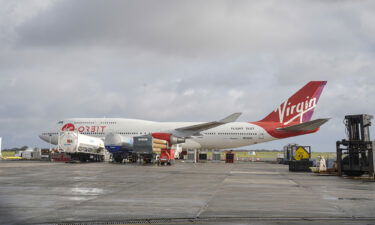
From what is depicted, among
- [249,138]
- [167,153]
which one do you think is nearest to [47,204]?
[167,153]

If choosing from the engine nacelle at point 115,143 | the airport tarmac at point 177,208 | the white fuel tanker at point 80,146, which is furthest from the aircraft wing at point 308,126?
the airport tarmac at point 177,208

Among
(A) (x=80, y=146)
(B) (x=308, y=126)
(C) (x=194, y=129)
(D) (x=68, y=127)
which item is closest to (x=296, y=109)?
(B) (x=308, y=126)

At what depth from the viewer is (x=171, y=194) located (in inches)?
457

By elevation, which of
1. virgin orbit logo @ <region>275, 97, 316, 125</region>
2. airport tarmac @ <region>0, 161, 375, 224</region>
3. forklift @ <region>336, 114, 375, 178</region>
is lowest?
airport tarmac @ <region>0, 161, 375, 224</region>

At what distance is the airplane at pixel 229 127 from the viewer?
154 feet

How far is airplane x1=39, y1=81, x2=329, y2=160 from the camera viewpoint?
46.8 metres

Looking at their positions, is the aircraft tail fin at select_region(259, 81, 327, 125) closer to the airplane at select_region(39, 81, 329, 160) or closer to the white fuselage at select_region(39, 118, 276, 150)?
the airplane at select_region(39, 81, 329, 160)

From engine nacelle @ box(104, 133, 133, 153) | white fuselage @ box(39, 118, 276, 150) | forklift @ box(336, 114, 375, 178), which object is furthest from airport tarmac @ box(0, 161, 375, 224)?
white fuselage @ box(39, 118, 276, 150)

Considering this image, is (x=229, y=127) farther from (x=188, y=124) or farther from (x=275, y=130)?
(x=275, y=130)

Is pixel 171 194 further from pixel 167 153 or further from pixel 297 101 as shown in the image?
pixel 297 101

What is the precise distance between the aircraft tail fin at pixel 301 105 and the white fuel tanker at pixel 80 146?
23130 millimetres

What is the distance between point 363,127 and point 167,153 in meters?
19.4

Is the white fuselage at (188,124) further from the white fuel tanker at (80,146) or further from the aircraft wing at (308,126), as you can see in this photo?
the white fuel tanker at (80,146)

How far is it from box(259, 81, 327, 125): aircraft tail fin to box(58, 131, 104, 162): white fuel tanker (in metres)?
23.1
